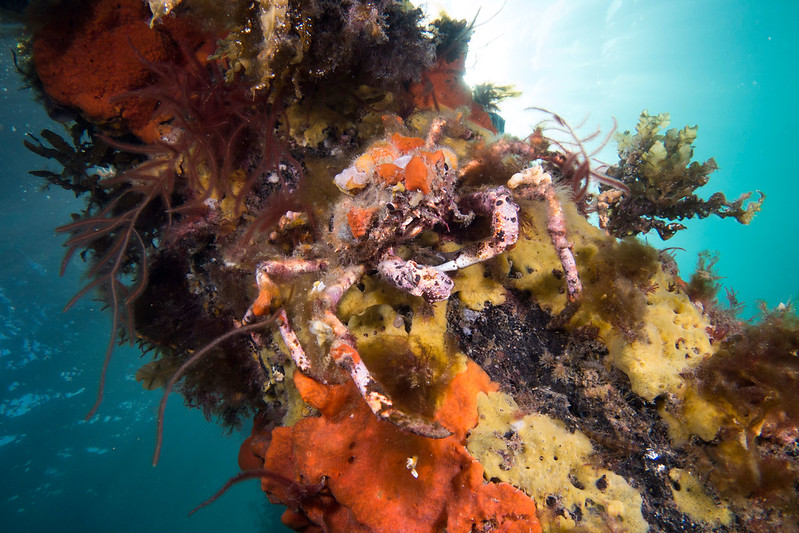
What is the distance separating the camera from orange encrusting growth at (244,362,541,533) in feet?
7.63

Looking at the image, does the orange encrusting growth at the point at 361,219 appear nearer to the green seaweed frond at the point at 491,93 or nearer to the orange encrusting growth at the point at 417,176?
the orange encrusting growth at the point at 417,176

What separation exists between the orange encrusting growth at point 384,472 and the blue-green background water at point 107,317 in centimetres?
389

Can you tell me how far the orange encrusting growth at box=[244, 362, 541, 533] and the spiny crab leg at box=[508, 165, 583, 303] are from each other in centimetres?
116

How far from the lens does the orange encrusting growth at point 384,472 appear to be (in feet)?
7.63

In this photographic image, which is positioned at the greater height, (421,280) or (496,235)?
(496,235)

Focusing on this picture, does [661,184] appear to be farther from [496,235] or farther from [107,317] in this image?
[107,317]

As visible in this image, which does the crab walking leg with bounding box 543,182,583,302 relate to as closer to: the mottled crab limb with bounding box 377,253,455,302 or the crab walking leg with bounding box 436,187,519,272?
the crab walking leg with bounding box 436,187,519,272

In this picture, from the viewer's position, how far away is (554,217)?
302cm

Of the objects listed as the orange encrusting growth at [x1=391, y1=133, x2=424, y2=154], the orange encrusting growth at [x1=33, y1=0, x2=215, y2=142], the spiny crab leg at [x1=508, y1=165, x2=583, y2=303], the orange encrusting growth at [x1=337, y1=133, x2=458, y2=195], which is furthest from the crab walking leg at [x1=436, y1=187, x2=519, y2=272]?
the orange encrusting growth at [x1=33, y1=0, x2=215, y2=142]

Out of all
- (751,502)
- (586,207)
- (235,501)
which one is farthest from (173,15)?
(235,501)

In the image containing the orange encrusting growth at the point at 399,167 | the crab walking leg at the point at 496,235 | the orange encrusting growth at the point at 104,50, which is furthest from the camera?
the orange encrusting growth at the point at 104,50

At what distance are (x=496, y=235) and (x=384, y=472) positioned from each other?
82.5 inches

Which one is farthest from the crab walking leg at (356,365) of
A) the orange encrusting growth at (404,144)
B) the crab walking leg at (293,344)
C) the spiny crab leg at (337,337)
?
the orange encrusting growth at (404,144)

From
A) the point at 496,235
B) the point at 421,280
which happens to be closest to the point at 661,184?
the point at 496,235
